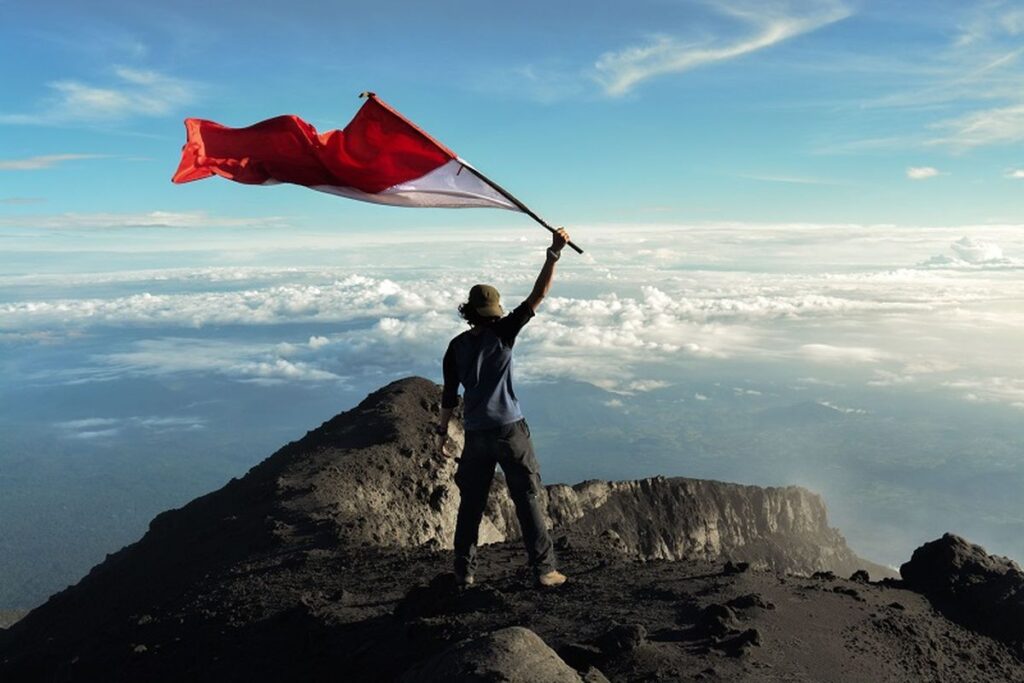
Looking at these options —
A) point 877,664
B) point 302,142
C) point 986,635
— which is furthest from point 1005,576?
point 302,142

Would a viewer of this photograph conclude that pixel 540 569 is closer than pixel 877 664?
No

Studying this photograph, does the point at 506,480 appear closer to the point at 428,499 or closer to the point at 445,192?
the point at 445,192

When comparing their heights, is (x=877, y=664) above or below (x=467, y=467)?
below

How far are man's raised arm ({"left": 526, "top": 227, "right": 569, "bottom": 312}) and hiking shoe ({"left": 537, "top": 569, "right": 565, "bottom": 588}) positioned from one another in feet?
12.0

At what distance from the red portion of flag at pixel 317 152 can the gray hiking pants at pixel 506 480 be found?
3898 mm

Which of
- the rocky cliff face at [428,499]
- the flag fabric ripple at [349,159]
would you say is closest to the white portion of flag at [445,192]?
the flag fabric ripple at [349,159]

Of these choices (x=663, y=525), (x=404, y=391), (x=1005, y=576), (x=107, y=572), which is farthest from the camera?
(x=663, y=525)

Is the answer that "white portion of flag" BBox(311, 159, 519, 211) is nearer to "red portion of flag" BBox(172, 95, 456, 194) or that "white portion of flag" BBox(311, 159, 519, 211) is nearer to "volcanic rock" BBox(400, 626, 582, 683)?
"red portion of flag" BBox(172, 95, 456, 194)

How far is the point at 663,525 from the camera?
33.2 metres

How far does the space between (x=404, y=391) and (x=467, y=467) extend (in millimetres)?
16090

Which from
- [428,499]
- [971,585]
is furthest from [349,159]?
[428,499]

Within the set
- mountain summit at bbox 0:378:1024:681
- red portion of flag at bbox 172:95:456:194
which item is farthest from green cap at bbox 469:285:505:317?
mountain summit at bbox 0:378:1024:681

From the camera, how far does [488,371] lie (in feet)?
32.5

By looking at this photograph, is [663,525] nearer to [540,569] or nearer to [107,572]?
[107,572]
